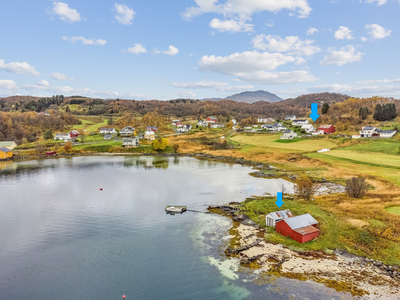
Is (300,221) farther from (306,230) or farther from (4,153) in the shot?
(4,153)

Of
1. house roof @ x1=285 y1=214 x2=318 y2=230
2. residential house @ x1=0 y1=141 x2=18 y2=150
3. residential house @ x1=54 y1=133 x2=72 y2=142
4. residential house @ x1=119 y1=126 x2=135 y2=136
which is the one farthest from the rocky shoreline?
residential house @ x1=54 y1=133 x2=72 y2=142

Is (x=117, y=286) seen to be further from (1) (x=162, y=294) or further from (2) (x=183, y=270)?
(2) (x=183, y=270)

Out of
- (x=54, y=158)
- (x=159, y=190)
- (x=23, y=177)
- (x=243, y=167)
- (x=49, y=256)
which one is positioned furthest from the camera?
(x=54, y=158)

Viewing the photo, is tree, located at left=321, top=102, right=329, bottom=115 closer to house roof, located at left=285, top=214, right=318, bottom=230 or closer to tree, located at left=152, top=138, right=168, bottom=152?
tree, located at left=152, top=138, right=168, bottom=152

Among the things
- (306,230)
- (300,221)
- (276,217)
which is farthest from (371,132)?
(306,230)

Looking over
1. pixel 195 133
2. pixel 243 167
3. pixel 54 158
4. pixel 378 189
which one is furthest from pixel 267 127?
pixel 54 158

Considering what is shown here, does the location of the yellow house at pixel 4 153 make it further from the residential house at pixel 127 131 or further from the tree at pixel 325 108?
the tree at pixel 325 108

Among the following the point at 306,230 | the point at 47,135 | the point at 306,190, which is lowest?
the point at 306,230
